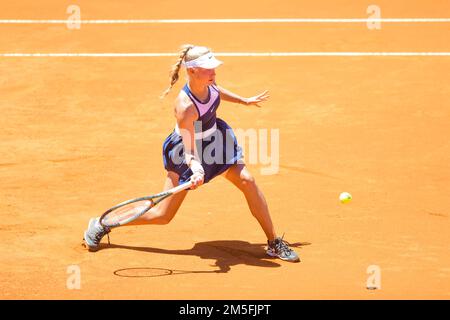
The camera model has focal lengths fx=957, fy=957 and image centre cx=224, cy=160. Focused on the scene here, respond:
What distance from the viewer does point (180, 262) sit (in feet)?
30.8

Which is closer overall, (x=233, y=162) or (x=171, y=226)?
(x=233, y=162)

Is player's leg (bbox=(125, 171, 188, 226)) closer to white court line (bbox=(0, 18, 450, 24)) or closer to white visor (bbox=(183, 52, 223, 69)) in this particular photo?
white visor (bbox=(183, 52, 223, 69))

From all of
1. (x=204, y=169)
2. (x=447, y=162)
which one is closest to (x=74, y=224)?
(x=204, y=169)

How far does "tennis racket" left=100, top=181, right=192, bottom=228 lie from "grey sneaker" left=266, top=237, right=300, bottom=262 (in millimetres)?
1185

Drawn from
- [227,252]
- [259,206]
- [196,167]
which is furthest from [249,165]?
[196,167]

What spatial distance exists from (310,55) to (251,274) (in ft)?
25.8

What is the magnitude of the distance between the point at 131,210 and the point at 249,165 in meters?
2.89

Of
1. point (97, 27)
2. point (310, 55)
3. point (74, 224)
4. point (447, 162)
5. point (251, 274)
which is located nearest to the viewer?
point (251, 274)

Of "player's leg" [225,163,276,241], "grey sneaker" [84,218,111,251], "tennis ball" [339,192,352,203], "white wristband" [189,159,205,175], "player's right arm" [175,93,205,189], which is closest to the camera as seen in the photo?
"white wristband" [189,159,205,175]

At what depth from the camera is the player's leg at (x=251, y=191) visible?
30.5ft

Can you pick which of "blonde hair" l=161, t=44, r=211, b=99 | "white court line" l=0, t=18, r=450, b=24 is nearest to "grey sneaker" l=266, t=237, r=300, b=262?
"blonde hair" l=161, t=44, r=211, b=99

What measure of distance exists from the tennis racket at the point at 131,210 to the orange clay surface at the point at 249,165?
0.27 meters

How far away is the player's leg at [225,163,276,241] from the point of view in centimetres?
928

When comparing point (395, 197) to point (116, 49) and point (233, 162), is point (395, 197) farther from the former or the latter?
point (116, 49)
